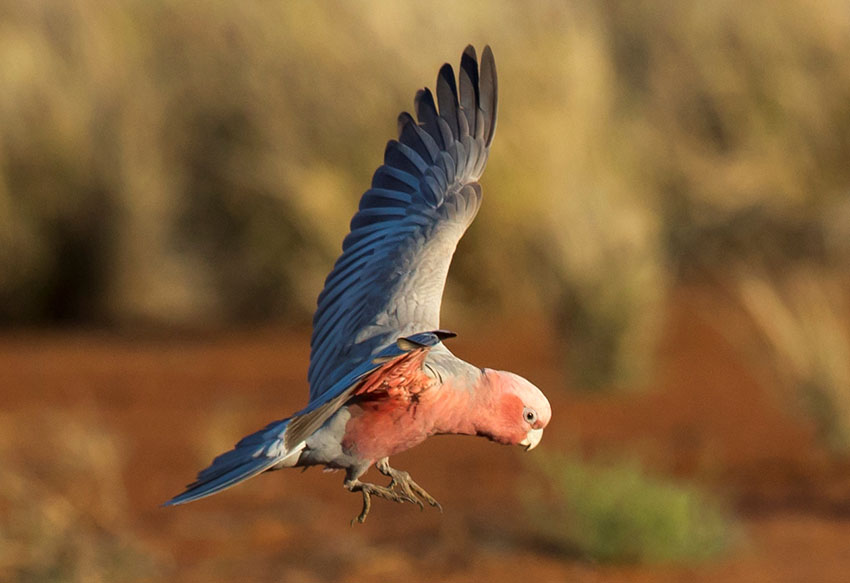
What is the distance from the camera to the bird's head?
2363 mm

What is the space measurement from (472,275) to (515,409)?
9.38m

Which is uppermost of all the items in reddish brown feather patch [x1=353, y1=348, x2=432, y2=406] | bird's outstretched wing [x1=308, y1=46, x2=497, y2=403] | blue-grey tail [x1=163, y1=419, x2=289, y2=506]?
bird's outstretched wing [x1=308, y1=46, x2=497, y2=403]

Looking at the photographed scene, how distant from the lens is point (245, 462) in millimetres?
2346

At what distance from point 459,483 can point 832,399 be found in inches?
81.1

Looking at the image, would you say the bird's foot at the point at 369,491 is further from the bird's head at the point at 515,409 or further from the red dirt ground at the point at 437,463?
the red dirt ground at the point at 437,463

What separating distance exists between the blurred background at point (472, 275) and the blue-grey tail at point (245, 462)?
433cm

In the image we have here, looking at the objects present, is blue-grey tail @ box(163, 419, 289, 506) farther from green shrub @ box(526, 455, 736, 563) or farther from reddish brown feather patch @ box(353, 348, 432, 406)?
green shrub @ box(526, 455, 736, 563)

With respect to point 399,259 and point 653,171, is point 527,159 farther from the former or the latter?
point 399,259

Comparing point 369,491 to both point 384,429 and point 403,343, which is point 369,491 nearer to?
point 384,429

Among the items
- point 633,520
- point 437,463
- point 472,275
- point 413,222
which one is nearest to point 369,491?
point 413,222

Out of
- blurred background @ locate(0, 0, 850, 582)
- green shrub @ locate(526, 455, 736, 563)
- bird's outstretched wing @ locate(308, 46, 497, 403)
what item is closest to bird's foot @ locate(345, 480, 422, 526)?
bird's outstretched wing @ locate(308, 46, 497, 403)

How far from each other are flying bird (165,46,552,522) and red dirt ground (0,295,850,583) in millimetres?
3829

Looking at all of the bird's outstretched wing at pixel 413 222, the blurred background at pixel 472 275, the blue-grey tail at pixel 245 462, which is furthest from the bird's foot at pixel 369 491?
the blurred background at pixel 472 275

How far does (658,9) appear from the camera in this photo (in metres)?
15.2
